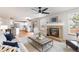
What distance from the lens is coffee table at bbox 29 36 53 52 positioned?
1.73 m

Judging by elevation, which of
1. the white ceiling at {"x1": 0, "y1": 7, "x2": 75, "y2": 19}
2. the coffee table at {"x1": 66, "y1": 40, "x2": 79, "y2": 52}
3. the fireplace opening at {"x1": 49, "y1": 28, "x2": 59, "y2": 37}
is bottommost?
the coffee table at {"x1": 66, "y1": 40, "x2": 79, "y2": 52}

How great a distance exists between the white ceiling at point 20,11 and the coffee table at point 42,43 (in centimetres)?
49

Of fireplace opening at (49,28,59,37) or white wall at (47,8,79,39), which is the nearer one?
white wall at (47,8,79,39)

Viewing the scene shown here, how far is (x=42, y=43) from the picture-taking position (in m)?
1.72

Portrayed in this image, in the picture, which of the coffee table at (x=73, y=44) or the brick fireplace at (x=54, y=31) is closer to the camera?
the coffee table at (x=73, y=44)

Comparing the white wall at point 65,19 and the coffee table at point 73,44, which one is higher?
the white wall at point 65,19

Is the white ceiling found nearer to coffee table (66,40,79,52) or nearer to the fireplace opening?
the fireplace opening

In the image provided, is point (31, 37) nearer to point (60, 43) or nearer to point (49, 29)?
point (49, 29)

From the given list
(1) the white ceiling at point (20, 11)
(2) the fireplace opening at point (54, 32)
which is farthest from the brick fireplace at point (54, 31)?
(1) the white ceiling at point (20, 11)

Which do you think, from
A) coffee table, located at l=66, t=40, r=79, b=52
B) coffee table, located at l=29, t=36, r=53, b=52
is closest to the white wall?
coffee table, located at l=66, t=40, r=79, b=52

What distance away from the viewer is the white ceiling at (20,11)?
171 centimetres

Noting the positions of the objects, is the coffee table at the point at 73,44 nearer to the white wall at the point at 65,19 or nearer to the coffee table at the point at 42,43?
the white wall at the point at 65,19

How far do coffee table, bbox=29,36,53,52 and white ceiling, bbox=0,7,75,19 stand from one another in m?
0.49
